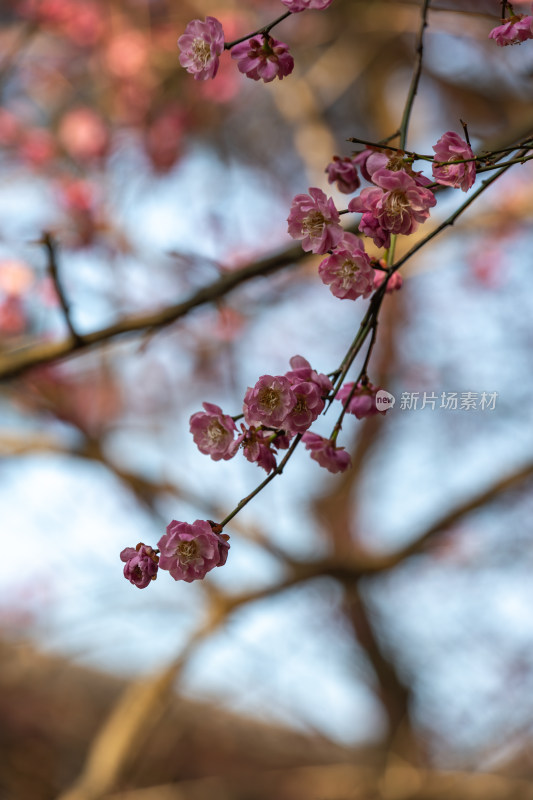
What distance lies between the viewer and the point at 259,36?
664 millimetres

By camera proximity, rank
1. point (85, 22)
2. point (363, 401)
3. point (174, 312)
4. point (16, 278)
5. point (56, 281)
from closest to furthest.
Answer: point (363, 401) < point (56, 281) < point (174, 312) < point (16, 278) < point (85, 22)

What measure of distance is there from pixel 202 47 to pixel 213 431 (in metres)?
0.37

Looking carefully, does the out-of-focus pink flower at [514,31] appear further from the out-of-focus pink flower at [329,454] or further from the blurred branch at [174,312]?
the blurred branch at [174,312]

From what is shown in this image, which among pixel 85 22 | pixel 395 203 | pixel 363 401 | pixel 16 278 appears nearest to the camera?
pixel 395 203

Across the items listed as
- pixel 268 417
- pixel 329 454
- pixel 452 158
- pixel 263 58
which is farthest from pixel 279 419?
pixel 263 58

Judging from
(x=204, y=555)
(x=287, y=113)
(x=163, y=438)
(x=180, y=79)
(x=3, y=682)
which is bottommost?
(x=204, y=555)

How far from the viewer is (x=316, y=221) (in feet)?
1.85

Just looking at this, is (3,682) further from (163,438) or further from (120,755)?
(120,755)

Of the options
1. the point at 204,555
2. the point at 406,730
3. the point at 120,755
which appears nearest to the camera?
the point at 204,555

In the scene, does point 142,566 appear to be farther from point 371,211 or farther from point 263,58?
point 263,58

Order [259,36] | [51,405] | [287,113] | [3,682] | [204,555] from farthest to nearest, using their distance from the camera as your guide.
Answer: [3,682] < [287,113] < [51,405] < [259,36] < [204,555]

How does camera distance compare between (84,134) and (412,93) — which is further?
(84,134)

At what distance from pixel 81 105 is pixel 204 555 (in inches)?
133

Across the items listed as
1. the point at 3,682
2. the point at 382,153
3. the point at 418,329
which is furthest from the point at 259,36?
the point at 3,682
